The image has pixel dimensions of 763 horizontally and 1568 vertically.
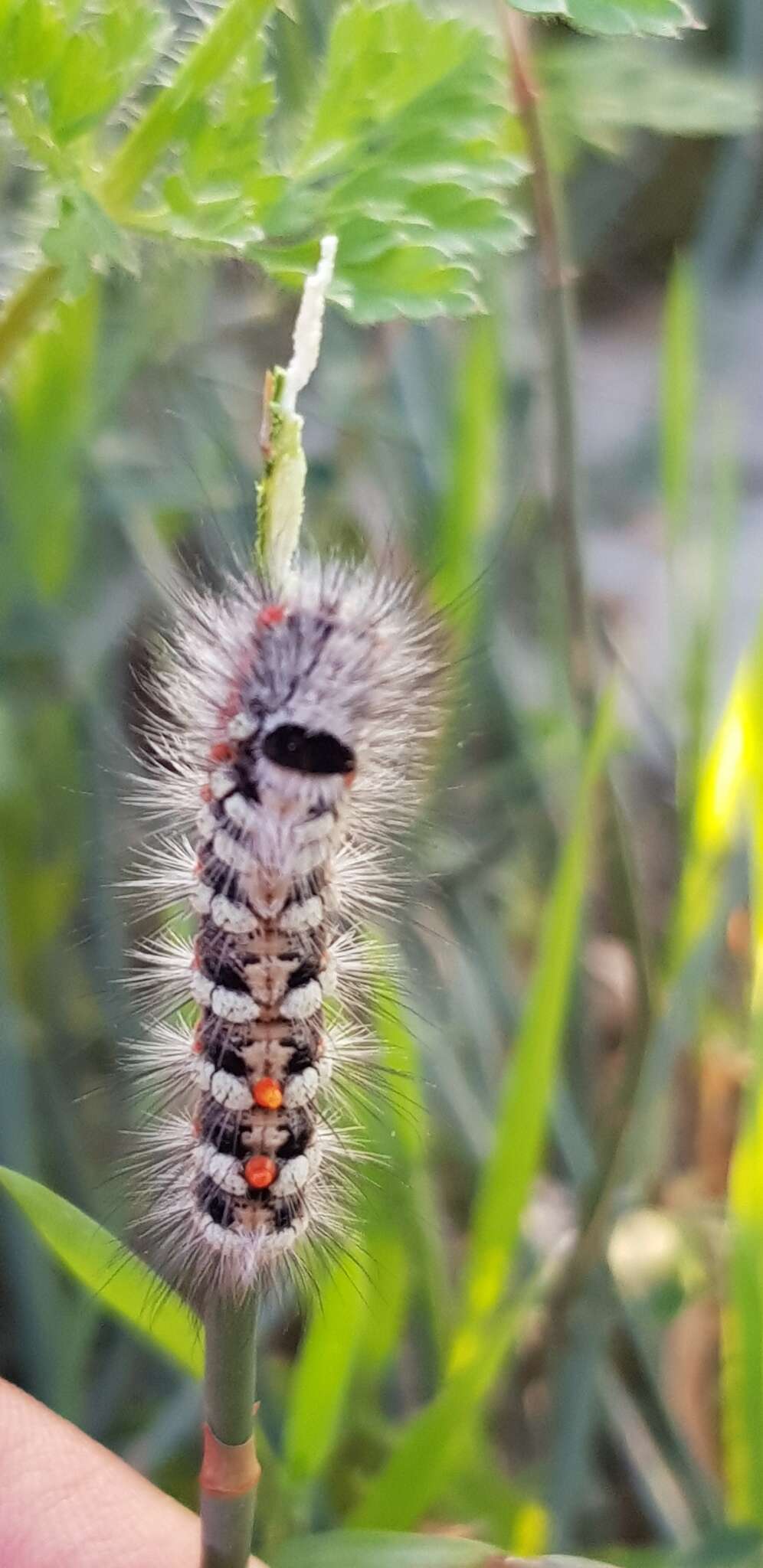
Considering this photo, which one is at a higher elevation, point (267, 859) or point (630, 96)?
point (630, 96)

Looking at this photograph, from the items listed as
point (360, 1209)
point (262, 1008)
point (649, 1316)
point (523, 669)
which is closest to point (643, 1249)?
point (649, 1316)

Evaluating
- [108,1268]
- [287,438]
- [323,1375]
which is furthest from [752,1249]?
[287,438]

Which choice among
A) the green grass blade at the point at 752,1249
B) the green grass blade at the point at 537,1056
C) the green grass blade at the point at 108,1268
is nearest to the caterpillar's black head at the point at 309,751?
the green grass blade at the point at 108,1268

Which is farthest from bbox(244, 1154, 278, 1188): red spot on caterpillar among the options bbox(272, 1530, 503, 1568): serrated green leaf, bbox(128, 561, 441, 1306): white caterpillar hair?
bbox(272, 1530, 503, 1568): serrated green leaf

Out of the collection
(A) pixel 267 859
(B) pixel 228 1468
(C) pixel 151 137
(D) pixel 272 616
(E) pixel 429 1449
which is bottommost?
(E) pixel 429 1449

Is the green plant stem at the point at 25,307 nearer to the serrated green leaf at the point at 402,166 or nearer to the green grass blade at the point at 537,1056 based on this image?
the serrated green leaf at the point at 402,166

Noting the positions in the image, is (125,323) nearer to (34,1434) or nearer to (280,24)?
(280,24)

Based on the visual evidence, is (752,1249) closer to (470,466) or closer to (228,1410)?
(228,1410)
